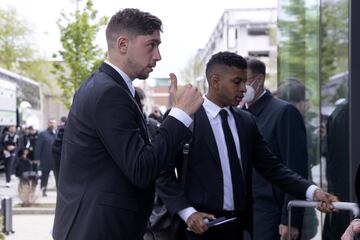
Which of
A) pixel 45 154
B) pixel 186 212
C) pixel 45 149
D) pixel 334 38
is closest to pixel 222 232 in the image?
pixel 186 212

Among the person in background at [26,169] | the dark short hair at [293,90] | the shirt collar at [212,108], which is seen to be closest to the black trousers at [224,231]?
the shirt collar at [212,108]

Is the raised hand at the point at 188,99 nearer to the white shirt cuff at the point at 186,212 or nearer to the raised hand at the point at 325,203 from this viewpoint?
the white shirt cuff at the point at 186,212

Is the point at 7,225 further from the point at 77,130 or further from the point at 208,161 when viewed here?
the point at 77,130

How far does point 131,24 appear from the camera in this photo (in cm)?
309

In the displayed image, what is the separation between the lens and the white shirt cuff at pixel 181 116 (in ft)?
9.77

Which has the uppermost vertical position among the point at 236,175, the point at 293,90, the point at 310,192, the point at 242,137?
the point at 293,90

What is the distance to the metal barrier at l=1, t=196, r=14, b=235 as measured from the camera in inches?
420

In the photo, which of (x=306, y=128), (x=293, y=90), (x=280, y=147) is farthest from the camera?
(x=293, y=90)

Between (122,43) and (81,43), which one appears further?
(81,43)

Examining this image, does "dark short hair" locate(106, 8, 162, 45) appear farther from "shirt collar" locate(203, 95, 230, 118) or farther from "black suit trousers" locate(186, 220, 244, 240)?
"black suit trousers" locate(186, 220, 244, 240)

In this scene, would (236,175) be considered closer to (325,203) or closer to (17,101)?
(325,203)

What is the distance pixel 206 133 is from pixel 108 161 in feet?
3.74

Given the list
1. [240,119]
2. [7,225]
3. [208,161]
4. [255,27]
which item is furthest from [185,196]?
[255,27]

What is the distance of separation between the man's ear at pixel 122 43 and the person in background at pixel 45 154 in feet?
49.8
